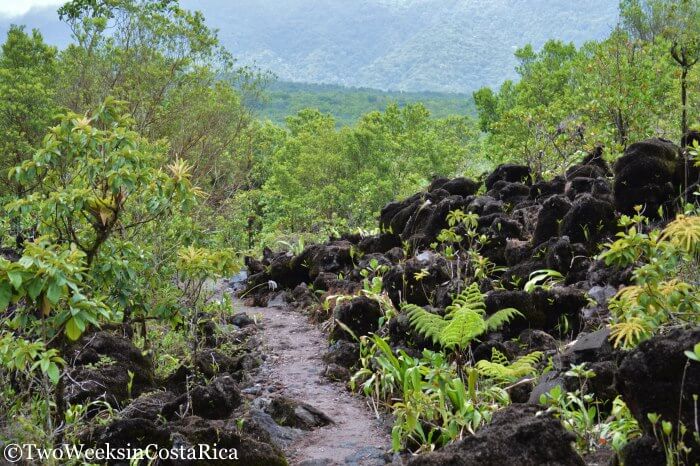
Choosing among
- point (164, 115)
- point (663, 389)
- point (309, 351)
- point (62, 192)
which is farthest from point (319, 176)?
point (663, 389)

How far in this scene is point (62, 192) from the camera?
5707mm

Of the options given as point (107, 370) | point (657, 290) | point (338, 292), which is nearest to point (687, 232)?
point (657, 290)

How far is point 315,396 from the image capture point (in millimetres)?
7773

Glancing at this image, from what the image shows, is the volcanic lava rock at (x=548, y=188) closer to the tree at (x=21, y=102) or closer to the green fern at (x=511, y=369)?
the green fern at (x=511, y=369)

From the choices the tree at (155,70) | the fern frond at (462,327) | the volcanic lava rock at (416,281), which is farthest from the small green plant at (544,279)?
the tree at (155,70)

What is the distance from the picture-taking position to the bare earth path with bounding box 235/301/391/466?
235 inches

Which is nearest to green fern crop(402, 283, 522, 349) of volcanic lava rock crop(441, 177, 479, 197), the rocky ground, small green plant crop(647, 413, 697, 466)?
the rocky ground

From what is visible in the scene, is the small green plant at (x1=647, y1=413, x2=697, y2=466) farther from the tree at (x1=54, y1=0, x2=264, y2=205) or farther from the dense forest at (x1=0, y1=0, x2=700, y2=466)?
the tree at (x1=54, y1=0, x2=264, y2=205)

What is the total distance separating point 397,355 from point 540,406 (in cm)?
303

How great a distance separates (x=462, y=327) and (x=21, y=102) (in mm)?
14869

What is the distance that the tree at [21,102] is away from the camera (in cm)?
1686

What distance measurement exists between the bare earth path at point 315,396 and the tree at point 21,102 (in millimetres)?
8367

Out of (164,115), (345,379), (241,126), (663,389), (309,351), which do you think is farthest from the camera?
(241,126)

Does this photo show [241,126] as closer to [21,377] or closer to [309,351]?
[309,351]
